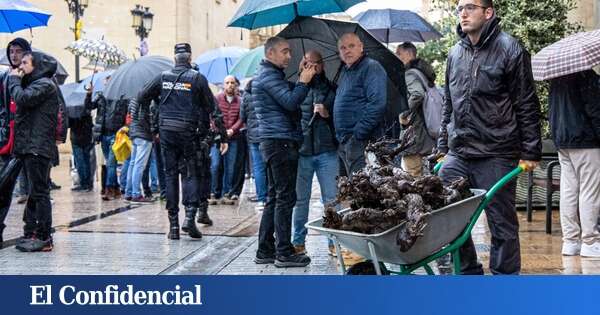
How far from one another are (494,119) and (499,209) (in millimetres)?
602

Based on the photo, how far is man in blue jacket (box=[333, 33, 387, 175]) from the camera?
27.2 ft

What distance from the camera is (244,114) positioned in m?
13.8

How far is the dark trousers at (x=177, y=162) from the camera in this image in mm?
9898

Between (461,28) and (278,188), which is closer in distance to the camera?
(461,28)

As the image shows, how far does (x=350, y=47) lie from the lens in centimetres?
833

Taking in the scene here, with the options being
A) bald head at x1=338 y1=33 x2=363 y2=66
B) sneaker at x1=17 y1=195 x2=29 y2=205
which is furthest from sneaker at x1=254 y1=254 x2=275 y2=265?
sneaker at x1=17 y1=195 x2=29 y2=205

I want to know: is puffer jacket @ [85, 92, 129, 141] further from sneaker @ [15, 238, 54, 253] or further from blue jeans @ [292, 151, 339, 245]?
blue jeans @ [292, 151, 339, 245]

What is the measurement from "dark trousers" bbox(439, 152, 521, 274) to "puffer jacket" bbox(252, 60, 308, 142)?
1.97 m

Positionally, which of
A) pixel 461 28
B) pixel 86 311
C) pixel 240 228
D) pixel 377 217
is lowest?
pixel 240 228

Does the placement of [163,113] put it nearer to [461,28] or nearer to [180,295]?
[461,28]

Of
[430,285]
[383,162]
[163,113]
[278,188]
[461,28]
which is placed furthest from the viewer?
[163,113]

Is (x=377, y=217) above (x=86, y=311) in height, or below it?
above

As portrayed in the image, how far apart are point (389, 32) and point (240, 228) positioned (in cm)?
466

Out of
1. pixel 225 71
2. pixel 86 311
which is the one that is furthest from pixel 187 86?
pixel 225 71
